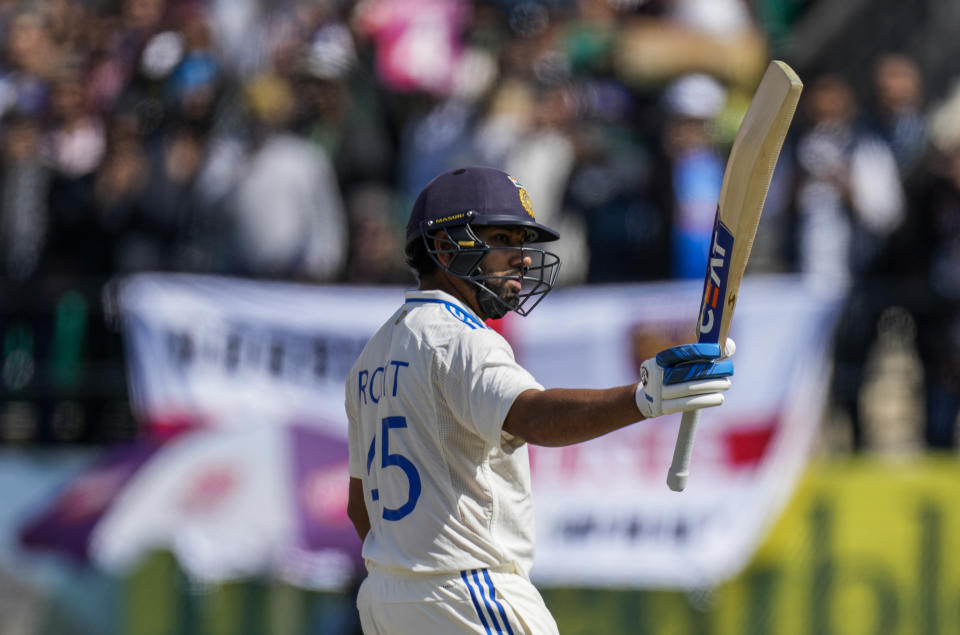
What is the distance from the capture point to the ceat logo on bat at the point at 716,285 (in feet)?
13.2

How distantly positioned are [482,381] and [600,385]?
4.58 metres

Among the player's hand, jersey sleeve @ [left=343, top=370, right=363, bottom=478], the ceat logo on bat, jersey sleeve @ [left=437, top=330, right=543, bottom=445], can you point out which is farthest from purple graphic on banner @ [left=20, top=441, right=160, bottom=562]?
the player's hand

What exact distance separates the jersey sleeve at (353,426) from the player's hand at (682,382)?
114cm

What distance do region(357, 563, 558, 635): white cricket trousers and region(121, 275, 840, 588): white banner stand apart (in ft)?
13.7

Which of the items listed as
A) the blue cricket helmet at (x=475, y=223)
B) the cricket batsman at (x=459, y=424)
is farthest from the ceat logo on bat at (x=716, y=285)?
the blue cricket helmet at (x=475, y=223)

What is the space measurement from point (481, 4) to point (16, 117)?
125 inches

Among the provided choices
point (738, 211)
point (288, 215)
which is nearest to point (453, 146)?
point (288, 215)

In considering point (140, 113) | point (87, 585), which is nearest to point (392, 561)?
point (87, 585)

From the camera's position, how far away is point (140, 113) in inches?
391

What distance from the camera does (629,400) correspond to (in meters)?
3.74

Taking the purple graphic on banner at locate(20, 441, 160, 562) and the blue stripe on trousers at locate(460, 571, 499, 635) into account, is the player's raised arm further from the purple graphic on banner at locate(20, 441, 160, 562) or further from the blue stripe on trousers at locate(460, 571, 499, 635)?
the purple graphic on banner at locate(20, 441, 160, 562)

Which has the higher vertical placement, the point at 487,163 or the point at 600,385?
the point at 487,163

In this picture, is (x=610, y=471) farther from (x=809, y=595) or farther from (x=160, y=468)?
(x=160, y=468)

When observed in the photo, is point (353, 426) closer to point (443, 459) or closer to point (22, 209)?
point (443, 459)
